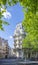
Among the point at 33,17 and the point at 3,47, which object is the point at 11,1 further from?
the point at 3,47

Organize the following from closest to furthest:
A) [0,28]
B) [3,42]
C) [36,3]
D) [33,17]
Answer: [36,3] < [0,28] < [33,17] < [3,42]

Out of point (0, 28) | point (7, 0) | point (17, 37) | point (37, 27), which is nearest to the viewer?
point (7, 0)

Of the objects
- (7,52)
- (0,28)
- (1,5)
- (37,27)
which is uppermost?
(7,52)

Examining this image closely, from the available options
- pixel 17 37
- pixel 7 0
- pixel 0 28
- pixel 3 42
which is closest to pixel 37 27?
pixel 0 28

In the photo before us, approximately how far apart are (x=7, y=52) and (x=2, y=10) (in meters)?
108

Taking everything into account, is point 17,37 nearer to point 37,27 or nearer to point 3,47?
point 3,47

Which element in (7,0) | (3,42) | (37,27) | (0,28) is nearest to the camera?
(7,0)

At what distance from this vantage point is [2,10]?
10023 millimetres

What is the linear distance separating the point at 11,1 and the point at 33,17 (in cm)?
1014

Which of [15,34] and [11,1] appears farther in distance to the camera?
[15,34]

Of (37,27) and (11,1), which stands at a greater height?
(37,27)

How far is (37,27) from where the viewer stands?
68.8ft

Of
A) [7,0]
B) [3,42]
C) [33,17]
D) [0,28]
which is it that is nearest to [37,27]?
[33,17]

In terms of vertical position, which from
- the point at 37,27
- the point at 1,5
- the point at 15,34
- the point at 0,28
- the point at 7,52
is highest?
the point at 15,34
